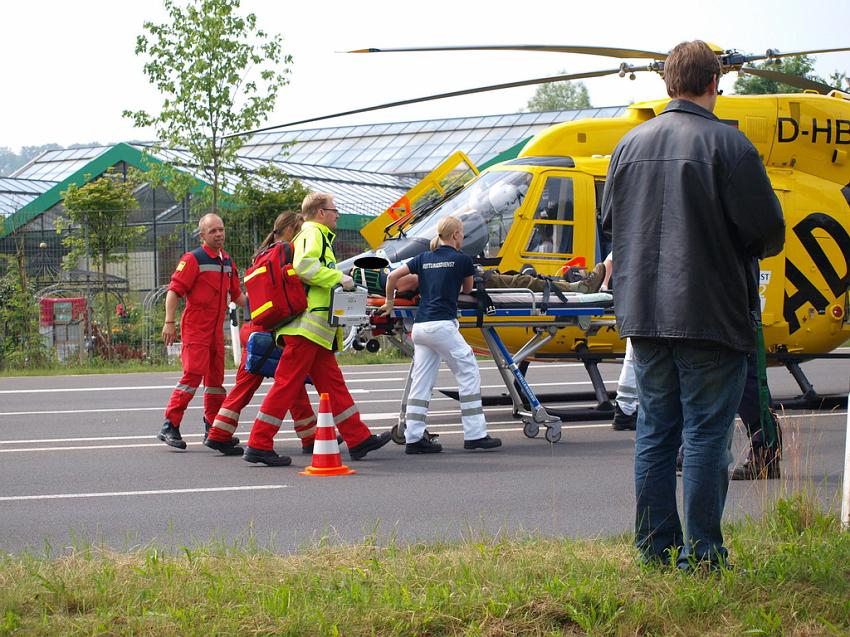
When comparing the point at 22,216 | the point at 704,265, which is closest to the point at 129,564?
the point at 704,265

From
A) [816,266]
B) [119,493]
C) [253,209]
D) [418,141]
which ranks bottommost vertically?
[119,493]

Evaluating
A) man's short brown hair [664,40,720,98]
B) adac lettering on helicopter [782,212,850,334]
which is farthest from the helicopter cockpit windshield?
man's short brown hair [664,40,720,98]

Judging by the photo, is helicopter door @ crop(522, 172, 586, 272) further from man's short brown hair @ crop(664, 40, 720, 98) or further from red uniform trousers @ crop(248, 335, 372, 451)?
man's short brown hair @ crop(664, 40, 720, 98)

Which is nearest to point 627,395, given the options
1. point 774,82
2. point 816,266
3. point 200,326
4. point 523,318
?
point 523,318

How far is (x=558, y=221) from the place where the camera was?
492 inches

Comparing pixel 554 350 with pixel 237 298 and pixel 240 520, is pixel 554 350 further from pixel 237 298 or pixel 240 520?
pixel 240 520

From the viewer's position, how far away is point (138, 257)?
25312 mm

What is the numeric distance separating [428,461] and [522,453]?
821 mm

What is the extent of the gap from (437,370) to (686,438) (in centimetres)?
489

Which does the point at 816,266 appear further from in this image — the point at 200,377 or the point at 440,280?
the point at 200,377

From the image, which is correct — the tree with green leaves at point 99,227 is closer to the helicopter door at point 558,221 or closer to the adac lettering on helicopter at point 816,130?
the helicopter door at point 558,221

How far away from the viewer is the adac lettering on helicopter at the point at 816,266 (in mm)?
12562

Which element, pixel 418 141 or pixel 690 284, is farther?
pixel 418 141

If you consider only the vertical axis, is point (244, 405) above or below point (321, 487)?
above
